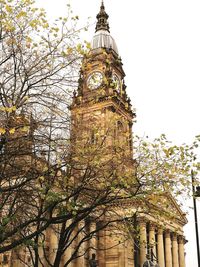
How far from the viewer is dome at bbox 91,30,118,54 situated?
222 ft

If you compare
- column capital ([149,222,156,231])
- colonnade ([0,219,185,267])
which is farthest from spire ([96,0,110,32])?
colonnade ([0,219,185,267])

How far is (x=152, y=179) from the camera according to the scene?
43.3 ft

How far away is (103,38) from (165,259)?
118 feet

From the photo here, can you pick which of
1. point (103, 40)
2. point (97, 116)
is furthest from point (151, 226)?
point (97, 116)

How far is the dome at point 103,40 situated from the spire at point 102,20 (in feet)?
4.02

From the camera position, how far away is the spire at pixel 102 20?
71.8 meters

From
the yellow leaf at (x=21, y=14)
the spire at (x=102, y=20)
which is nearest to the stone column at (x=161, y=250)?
the spire at (x=102, y=20)

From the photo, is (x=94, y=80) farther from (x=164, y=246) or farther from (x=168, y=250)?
(x=164, y=246)

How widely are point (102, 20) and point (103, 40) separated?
291 inches

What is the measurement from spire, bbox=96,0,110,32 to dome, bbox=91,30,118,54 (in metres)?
1.23

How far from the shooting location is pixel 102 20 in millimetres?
73875

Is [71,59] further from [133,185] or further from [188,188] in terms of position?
[188,188]

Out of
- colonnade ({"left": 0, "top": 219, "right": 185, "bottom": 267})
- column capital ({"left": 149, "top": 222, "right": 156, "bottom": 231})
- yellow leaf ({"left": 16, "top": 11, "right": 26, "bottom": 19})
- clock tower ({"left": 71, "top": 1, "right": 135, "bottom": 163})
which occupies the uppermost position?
yellow leaf ({"left": 16, "top": 11, "right": 26, "bottom": 19})

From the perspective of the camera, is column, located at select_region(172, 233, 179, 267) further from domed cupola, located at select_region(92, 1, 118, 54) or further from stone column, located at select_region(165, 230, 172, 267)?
domed cupola, located at select_region(92, 1, 118, 54)
